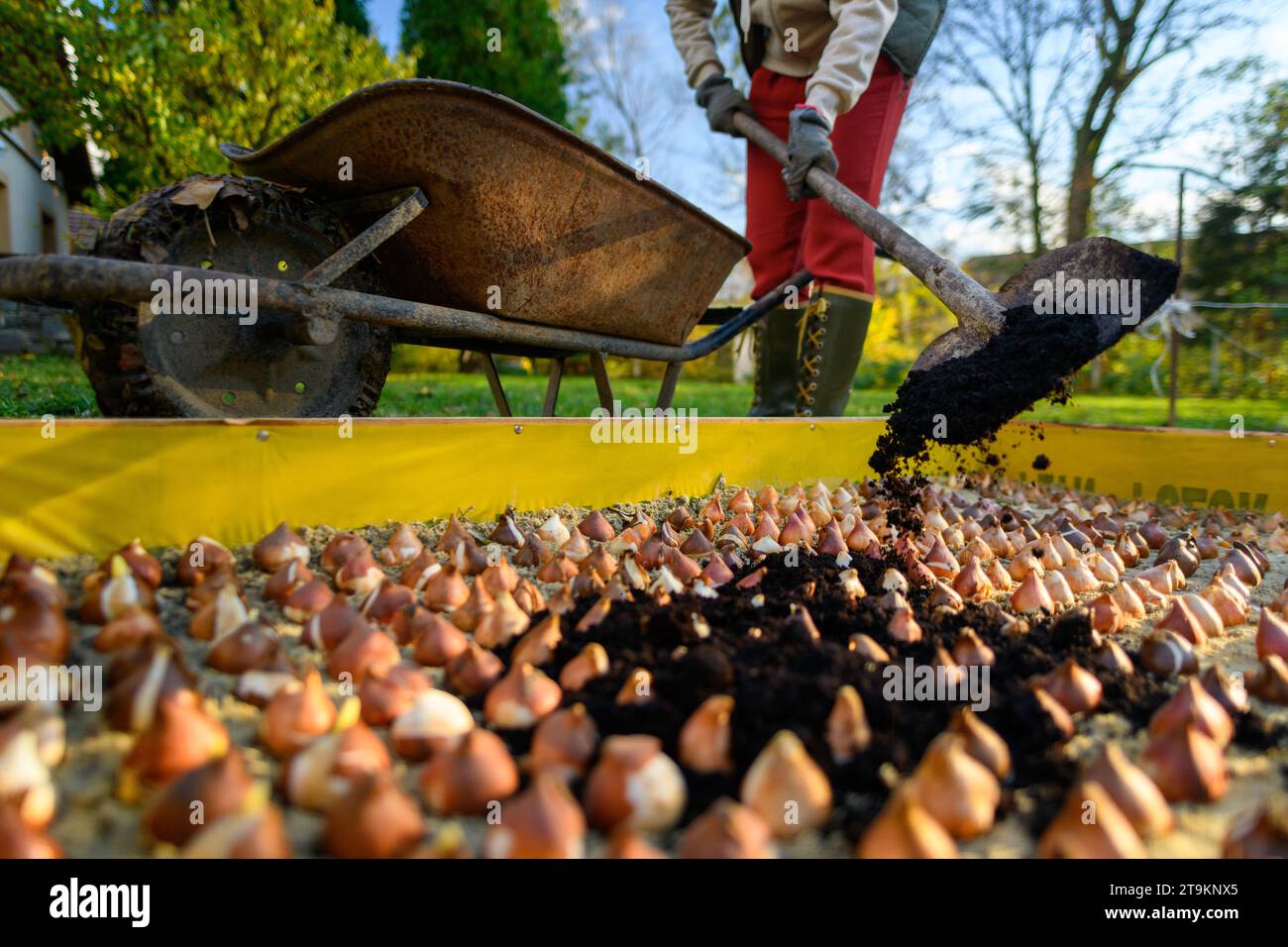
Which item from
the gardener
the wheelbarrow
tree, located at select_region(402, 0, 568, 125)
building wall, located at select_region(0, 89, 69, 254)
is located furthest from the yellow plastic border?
tree, located at select_region(402, 0, 568, 125)

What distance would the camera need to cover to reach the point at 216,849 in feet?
2.28

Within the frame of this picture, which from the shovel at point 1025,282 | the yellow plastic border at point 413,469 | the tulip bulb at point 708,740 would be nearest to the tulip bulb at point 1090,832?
the tulip bulb at point 708,740

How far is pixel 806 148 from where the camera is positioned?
9.20 ft

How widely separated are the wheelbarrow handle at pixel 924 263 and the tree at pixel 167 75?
5.59 meters

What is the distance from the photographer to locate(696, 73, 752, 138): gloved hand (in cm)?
352

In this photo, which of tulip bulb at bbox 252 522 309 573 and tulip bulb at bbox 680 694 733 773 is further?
tulip bulb at bbox 252 522 309 573

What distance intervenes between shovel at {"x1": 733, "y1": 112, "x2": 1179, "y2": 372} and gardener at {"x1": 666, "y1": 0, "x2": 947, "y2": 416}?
56 centimetres

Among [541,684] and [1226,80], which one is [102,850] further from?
[1226,80]

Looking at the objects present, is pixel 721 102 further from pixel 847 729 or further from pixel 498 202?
pixel 847 729

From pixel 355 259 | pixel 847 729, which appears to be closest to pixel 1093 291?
pixel 847 729

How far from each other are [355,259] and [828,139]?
1.97 meters

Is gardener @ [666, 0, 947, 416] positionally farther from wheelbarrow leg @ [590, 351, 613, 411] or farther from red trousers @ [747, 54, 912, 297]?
wheelbarrow leg @ [590, 351, 613, 411]

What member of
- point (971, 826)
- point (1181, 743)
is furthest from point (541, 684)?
point (1181, 743)

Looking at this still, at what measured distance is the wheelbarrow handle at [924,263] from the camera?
2221 millimetres
